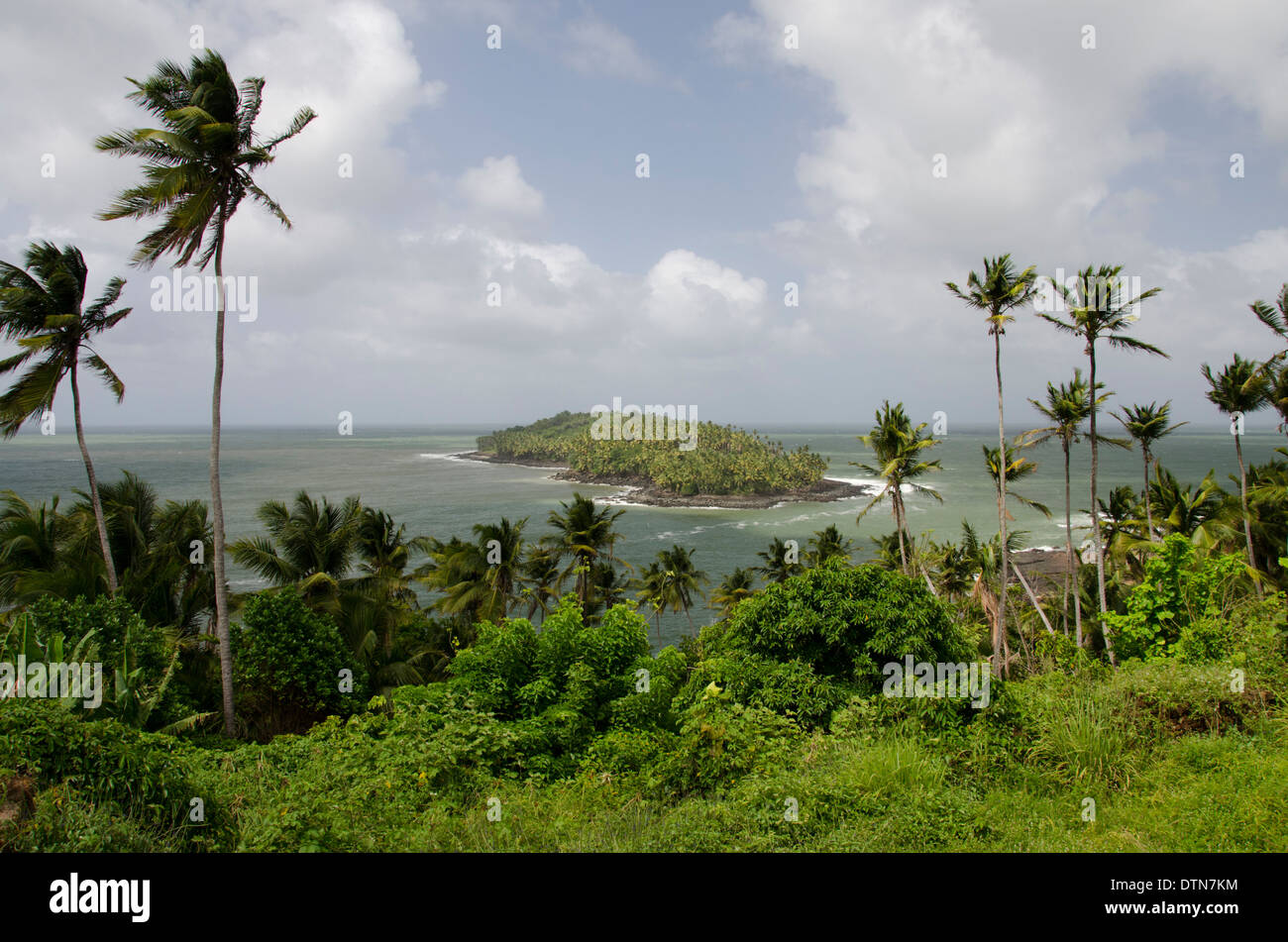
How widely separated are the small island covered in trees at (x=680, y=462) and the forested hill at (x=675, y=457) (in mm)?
131

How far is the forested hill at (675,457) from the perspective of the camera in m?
79.1

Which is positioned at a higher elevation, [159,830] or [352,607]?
[159,830]

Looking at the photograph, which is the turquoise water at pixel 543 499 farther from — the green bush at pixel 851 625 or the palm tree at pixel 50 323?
the green bush at pixel 851 625

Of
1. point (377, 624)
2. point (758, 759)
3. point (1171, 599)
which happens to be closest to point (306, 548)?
point (377, 624)

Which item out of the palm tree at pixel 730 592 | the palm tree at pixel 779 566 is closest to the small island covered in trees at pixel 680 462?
the palm tree at pixel 779 566

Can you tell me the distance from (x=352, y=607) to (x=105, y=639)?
6993 mm

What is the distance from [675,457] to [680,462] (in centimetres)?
423

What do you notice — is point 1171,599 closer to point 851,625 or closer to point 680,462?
point 851,625

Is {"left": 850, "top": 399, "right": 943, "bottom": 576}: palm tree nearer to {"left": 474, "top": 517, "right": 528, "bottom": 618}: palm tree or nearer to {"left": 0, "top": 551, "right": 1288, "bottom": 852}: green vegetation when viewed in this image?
{"left": 0, "top": 551, "right": 1288, "bottom": 852}: green vegetation

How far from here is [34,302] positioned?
41.1ft

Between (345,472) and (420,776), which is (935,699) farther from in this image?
(345,472)
